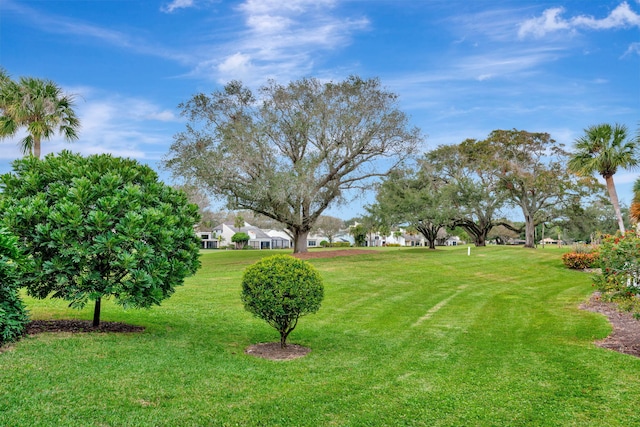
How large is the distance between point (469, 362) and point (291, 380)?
3535 mm

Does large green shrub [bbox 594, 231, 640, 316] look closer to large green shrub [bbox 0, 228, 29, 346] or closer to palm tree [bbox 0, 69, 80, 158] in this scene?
large green shrub [bbox 0, 228, 29, 346]

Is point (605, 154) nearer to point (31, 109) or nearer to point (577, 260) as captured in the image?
point (577, 260)

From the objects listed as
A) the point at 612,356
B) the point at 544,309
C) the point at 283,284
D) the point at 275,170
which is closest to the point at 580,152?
the point at 544,309

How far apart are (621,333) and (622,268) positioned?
2.86 m

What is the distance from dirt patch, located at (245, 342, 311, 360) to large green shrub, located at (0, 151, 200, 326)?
207 cm

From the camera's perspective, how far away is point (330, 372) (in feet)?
25.0

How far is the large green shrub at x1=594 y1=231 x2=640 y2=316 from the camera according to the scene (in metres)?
8.85

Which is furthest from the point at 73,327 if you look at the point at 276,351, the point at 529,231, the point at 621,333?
the point at 529,231

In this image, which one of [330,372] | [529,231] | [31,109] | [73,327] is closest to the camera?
[330,372]

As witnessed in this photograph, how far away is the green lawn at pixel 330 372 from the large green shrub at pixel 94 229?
1.13m

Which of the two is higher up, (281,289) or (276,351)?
(281,289)

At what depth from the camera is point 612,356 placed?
8641 millimetres

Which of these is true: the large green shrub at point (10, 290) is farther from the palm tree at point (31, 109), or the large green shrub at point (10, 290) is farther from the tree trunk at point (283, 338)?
the palm tree at point (31, 109)

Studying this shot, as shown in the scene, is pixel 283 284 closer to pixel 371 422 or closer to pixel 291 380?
pixel 291 380
